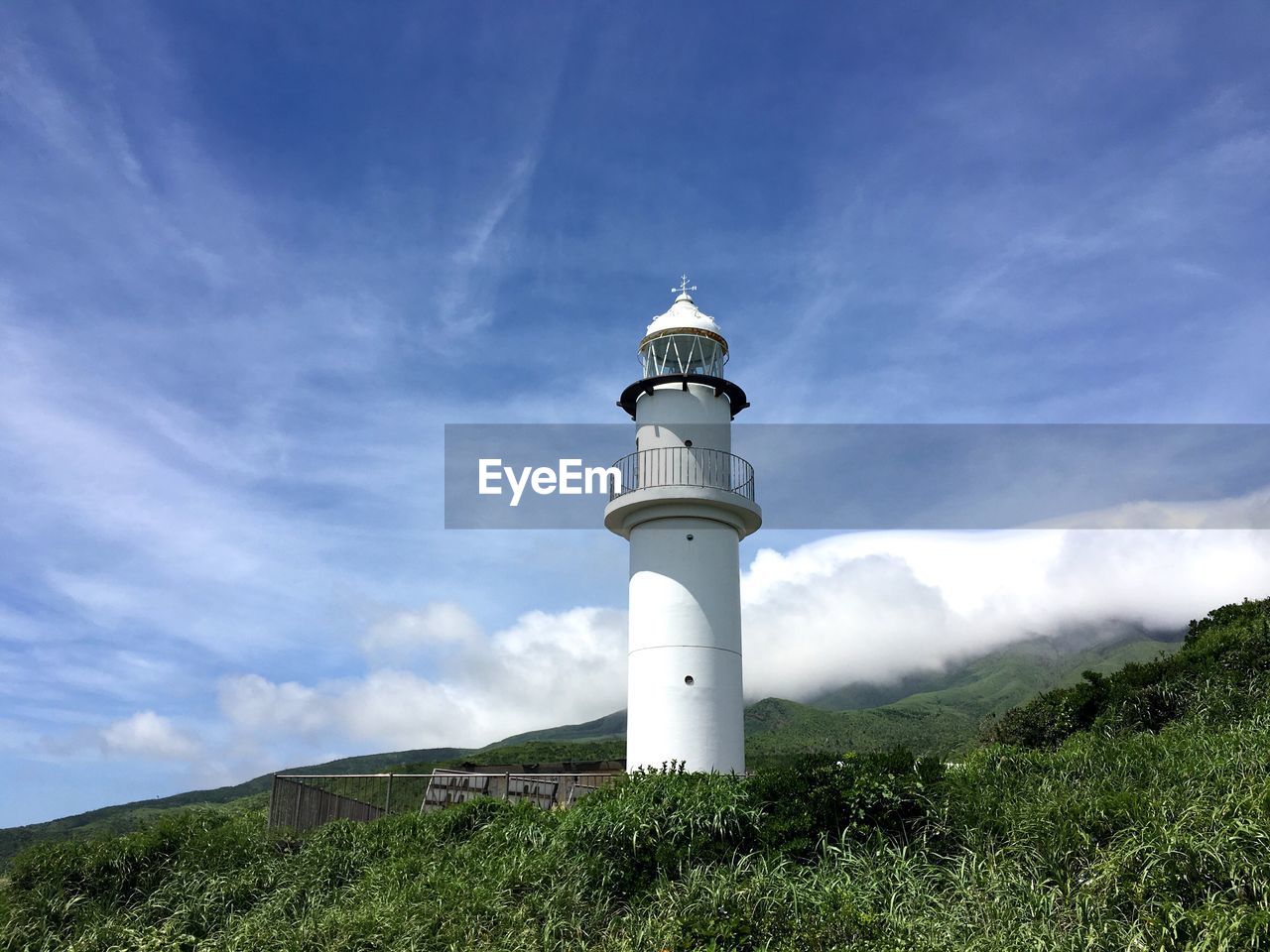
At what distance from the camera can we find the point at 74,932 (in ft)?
38.4

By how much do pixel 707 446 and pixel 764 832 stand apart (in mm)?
10342

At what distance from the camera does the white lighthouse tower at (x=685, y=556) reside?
57.9 feet

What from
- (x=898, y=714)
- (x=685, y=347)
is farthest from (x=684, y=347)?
(x=898, y=714)

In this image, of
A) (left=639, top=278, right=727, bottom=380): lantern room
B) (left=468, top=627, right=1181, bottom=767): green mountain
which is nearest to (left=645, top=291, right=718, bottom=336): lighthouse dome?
(left=639, top=278, right=727, bottom=380): lantern room

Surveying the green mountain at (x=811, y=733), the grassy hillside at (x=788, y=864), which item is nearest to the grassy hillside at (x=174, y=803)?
the green mountain at (x=811, y=733)

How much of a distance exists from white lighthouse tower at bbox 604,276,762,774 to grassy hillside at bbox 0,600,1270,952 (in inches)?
172

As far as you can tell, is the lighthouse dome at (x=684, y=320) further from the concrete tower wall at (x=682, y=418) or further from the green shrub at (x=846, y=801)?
the green shrub at (x=846, y=801)

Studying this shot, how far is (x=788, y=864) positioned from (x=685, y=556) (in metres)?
A: 9.06

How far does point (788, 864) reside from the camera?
9.73 meters

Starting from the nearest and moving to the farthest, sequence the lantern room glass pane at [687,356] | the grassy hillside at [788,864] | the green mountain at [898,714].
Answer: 1. the grassy hillside at [788,864]
2. the lantern room glass pane at [687,356]
3. the green mountain at [898,714]

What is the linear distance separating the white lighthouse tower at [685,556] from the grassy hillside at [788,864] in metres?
4.36

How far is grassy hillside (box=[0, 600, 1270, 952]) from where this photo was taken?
796cm

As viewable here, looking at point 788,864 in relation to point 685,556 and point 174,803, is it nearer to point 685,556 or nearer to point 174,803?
point 685,556

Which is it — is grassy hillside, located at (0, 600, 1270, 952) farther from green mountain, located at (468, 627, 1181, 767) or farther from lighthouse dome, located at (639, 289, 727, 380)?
lighthouse dome, located at (639, 289, 727, 380)
